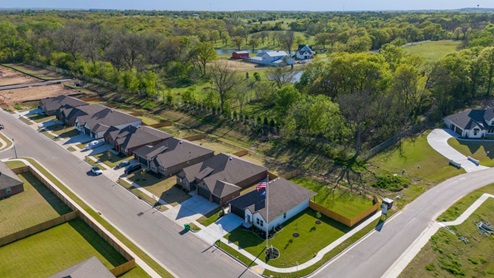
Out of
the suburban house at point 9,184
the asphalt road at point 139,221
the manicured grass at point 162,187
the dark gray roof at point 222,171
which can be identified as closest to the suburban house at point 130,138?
the asphalt road at point 139,221

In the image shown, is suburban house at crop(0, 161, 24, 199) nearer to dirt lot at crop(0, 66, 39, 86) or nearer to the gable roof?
the gable roof

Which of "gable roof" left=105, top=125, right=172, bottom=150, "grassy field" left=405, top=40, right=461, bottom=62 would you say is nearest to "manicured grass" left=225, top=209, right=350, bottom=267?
"gable roof" left=105, top=125, right=172, bottom=150

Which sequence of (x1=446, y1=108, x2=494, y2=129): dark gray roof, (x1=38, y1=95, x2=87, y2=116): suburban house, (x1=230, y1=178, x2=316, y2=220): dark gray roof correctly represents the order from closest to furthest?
(x1=230, y1=178, x2=316, y2=220): dark gray roof → (x1=446, y1=108, x2=494, y2=129): dark gray roof → (x1=38, y1=95, x2=87, y2=116): suburban house

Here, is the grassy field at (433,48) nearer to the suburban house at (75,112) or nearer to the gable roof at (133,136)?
the gable roof at (133,136)

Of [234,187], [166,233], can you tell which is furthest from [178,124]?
[166,233]

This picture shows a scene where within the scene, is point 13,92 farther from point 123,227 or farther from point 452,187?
point 452,187

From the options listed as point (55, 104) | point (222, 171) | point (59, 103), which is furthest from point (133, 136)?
point (55, 104)
